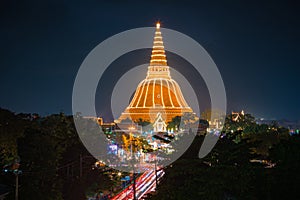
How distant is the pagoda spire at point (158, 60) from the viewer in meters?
66.4

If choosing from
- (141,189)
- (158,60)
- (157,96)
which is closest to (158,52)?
(158,60)

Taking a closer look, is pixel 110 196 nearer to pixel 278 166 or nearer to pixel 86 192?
pixel 86 192

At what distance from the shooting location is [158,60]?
6638 centimetres

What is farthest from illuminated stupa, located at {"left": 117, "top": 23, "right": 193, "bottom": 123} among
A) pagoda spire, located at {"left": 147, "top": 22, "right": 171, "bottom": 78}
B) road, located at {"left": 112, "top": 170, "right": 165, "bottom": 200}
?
road, located at {"left": 112, "top": 170, "right": 165, "bottom": 200}

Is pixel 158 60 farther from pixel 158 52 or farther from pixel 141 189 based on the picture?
pixel 141 189

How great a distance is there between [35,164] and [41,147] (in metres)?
0.90

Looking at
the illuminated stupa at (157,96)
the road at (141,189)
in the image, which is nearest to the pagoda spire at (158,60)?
the illuminated stupa at (157,96)

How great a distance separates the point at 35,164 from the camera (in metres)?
20.8

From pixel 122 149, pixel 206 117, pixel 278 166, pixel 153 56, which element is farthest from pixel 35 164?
pixel 153 56

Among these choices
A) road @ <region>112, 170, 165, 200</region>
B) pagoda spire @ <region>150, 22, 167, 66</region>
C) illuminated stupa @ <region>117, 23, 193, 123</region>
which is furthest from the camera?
pagoda spire @ <region>150, 22, 167, 66</region>

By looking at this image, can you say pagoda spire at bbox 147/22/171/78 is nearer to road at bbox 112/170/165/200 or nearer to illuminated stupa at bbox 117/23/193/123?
illuminated stupa at bbox 117/23/193/123

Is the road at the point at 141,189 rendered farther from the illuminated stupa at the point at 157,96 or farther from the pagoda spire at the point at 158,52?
the pagoda spire at the point at 158,52

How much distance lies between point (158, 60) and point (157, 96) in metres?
5.11

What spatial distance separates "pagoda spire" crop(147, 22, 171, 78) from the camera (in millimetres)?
66438
